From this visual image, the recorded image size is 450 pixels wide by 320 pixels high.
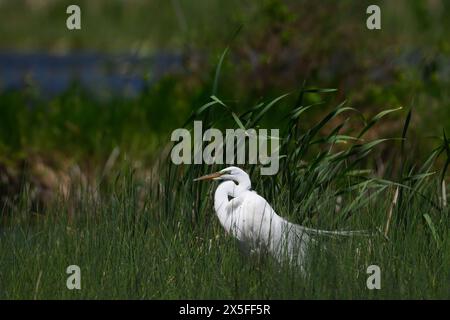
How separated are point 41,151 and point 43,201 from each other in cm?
96

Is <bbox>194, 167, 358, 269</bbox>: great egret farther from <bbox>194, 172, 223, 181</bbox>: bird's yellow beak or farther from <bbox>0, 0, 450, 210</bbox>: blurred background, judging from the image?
<bbox>0, 0, 450, 210</bbox>: blurred background

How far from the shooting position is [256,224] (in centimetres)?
523

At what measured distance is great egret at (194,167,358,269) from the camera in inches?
205

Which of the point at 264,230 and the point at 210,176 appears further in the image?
the point at 210,176

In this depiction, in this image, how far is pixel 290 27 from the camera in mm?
10172

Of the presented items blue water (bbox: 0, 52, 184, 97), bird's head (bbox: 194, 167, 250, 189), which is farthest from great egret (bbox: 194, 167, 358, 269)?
blue water (bbox: 0, 52, 184, 97)

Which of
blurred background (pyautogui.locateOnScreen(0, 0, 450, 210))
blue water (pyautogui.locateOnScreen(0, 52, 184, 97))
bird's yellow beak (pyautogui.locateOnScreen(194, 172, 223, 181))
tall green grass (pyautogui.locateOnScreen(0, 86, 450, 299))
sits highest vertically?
blue water (pyautogui.locateOnScreen(0, 52, 184, 97))

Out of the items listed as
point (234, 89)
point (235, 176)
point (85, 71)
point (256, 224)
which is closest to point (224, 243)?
point (256, 224)

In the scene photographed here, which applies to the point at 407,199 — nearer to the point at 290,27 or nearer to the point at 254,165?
the point at 254,165

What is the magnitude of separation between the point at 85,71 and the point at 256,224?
673 inches

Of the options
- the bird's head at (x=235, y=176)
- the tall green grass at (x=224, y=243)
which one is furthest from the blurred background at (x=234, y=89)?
the bird's head at (x=235, y=176)

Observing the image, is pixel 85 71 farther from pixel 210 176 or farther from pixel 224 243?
pixel 224 243

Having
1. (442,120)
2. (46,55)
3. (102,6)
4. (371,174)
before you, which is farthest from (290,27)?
(102,6)

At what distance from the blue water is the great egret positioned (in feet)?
Result: 10.5
